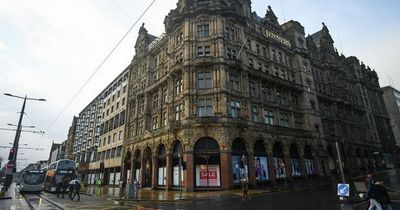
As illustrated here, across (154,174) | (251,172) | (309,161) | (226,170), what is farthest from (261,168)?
(154,174)

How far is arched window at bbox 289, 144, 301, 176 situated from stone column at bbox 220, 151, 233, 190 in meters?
13.9

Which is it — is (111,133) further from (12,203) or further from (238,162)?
(12,203)

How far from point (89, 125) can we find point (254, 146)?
58.9m

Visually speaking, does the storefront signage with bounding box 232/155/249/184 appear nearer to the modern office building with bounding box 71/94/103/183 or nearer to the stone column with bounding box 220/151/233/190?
the stone column with bounding box 220/151/233/190

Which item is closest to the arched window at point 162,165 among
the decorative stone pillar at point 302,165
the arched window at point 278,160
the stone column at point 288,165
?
the arched window at point 278,160

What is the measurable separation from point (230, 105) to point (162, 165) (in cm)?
1288

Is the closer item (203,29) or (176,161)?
(176,161)

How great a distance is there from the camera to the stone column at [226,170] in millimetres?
28166

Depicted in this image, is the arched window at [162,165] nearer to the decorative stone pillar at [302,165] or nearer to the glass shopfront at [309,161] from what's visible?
the decorative stone pillar at [302,165]

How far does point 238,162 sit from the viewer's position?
1212 inches

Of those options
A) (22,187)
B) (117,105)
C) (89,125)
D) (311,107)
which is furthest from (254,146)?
(89,125)

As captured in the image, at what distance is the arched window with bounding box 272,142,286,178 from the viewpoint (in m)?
35.5

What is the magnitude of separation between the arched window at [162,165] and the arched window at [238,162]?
973 cm

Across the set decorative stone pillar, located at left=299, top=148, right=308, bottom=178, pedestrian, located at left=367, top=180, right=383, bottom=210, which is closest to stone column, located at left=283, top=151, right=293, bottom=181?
decorative stone pillar, located at left=299, top=148, right=308, bottom=178
